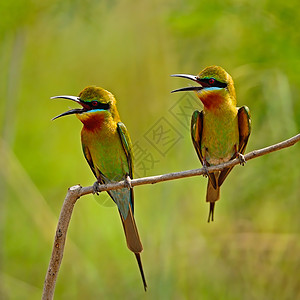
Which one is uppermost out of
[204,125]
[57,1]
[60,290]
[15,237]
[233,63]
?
[57,1]

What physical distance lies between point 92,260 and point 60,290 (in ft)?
1.12

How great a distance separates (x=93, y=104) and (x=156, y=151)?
4.04 feet

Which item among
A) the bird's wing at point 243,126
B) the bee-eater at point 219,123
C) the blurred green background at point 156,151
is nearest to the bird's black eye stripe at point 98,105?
the bee-eater at point 219,123

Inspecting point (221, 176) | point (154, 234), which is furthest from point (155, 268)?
point (221, 176)

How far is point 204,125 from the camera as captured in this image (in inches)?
72.1

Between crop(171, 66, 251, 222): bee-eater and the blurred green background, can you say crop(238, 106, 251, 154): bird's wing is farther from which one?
the blurred green background

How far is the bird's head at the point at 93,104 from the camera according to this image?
1699 mm

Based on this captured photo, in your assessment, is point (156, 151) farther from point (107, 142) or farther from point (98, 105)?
point (98, 105)

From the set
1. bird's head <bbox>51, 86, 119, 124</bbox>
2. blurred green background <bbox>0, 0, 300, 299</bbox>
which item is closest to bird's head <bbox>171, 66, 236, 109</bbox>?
bird's head <bbox>51, 86, 119, 124</bbox>

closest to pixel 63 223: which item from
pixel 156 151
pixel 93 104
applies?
pixel 93 104

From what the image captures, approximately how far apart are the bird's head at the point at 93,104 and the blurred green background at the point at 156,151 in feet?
1.90

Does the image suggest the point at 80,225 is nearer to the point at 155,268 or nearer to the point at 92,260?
the point at 92,260

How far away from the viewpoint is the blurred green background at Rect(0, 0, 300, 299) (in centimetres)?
293

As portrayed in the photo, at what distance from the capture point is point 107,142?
2.01 m
